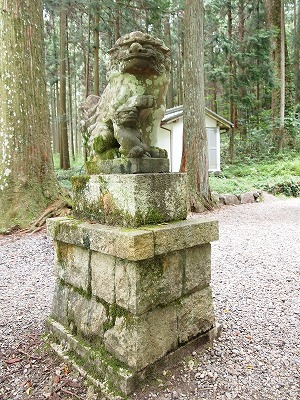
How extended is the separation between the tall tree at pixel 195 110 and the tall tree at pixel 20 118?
3634 millimetres

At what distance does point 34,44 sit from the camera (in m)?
6.15

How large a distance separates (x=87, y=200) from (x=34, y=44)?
5.03 meters

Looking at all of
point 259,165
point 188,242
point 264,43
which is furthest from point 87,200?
point 264,43

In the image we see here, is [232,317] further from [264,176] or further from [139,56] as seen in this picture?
[264,176]

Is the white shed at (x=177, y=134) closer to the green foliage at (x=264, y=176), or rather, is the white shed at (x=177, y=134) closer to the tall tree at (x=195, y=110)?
the green foliage at (x=264, y=176)

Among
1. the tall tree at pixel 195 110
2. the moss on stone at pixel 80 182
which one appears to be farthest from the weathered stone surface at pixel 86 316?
the tall tree at pixel 195 110

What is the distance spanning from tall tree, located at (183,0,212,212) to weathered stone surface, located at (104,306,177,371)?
20.0 feet

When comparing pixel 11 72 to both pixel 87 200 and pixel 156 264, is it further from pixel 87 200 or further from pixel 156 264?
pixel 156 264

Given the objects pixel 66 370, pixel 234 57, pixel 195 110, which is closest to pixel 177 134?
pixel 234 57

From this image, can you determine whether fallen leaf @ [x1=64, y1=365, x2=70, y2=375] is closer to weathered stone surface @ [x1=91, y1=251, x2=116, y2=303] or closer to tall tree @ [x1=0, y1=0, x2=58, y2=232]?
weathered stone surface @ [x1=91, y1=251, x2=116, y2=303]

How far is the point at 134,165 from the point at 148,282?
2.43 ft

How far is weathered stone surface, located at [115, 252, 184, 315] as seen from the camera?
1.92 m

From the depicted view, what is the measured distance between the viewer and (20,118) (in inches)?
233

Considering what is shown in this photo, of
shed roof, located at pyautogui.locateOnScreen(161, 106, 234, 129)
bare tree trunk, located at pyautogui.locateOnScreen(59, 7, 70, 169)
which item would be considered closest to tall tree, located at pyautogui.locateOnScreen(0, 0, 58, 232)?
bare tree trunk, located at pyautogui.locateOnScreen(59, 7, 70, 169)
